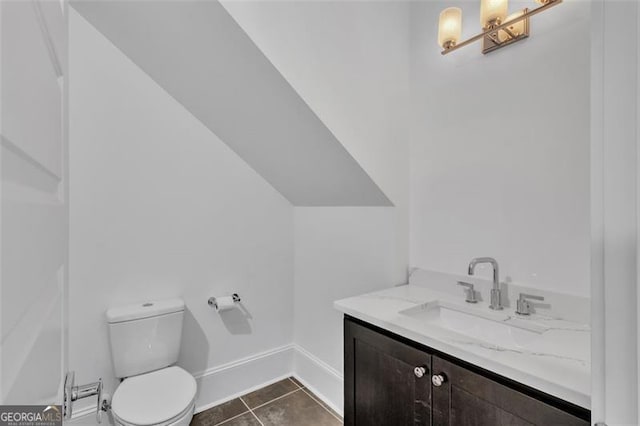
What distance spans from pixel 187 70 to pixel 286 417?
2.06 metres

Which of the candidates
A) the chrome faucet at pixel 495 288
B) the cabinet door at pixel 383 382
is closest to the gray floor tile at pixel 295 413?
the cabinet door at pixel 383 382

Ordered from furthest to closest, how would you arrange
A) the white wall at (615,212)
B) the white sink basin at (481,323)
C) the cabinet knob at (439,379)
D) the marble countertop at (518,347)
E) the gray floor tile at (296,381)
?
the gray floor tile at (296,381)
the white sink basin at (481,323)
the cabinet knob at (439,379)
the marble countertop at (518,347)
the white wall at (615,212)

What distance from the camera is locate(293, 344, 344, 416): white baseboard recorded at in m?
2.10

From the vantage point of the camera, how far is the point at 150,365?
1.82 metres

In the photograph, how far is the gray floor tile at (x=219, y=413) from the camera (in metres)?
1.99

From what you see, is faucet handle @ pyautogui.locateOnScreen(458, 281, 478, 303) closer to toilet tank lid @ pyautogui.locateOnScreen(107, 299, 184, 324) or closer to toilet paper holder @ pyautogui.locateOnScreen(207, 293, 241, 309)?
toilet paper holder @ pyautogui.locateOnScreen(207, 293, 241, 309)

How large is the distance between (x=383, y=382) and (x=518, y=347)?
1.77 feet

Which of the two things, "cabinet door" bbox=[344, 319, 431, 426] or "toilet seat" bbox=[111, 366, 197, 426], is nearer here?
"cabinet door" bbox=[344, 319, 431, 426]

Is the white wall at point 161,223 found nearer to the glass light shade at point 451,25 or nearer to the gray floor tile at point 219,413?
the gray floor tile at point 219,413

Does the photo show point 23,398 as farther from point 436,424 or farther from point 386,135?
point 386,135

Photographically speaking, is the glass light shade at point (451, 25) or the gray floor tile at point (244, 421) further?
the gray floor tile at point (244, 421)

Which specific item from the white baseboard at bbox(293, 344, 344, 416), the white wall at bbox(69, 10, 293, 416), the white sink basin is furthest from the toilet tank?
the white sink basin

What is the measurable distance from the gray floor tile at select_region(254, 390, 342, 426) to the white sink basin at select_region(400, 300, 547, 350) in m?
0.95

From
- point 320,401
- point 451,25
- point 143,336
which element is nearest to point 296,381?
point 320,401
